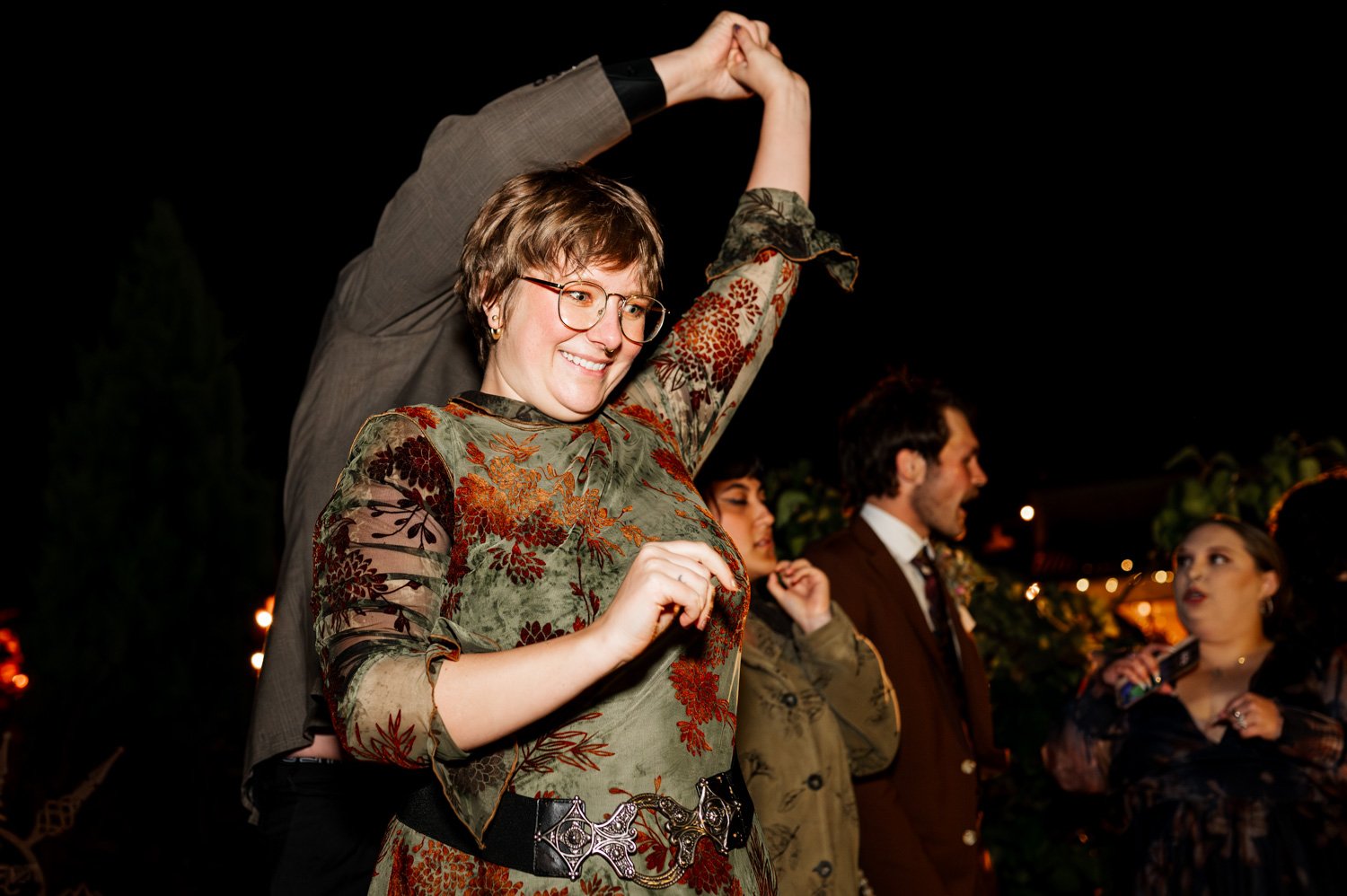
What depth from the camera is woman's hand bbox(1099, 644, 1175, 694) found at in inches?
127

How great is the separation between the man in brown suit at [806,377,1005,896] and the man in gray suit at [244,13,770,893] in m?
1.59

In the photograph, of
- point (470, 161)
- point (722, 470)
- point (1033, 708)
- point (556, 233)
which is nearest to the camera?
point (556, 233)

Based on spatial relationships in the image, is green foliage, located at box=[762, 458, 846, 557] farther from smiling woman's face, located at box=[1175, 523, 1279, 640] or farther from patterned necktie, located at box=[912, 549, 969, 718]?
smiling woman's face, located at box=[1175, 523, 1279, 640]

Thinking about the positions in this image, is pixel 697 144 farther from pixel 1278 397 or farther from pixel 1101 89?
pixel 1278 397

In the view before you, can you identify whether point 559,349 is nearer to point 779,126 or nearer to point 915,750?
point 779,126

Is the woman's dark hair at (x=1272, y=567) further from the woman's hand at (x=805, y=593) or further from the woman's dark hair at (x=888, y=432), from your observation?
the woman's hand at (x=805, y=593)

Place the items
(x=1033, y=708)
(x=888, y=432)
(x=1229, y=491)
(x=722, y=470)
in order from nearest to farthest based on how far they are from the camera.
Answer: (x=722, y=470)
(x=888, y=432)
(x=1033, y=708)
(x=1229, y=491)

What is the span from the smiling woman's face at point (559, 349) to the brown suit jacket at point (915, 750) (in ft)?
6.28

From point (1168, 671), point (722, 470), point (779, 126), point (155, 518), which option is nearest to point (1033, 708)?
point (1168, 671)

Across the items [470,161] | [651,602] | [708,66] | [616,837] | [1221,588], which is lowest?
[616,837]

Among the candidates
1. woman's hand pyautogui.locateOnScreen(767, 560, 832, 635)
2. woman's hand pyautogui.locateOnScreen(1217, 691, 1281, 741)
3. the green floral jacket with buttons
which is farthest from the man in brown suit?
woman's hand pyautogui.locateOnScreen(1217, 691, 1281, 741)

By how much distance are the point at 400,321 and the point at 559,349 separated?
0.65 metres

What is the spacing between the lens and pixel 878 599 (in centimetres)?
333

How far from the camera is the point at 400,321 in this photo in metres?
2.00
